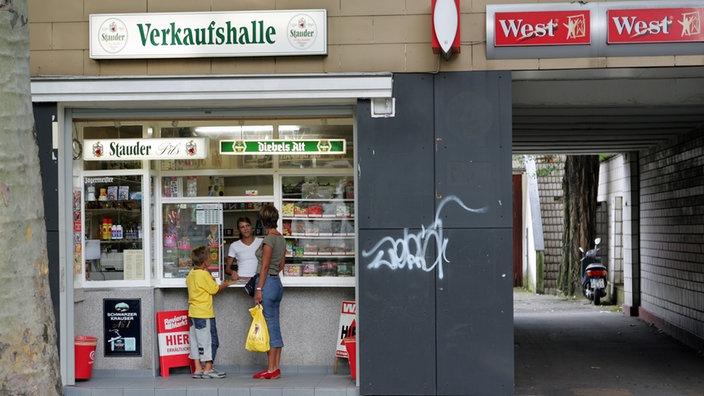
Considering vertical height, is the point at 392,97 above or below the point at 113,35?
below

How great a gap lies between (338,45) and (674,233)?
744 cm

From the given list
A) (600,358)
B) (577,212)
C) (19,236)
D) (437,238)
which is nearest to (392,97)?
(437,238)

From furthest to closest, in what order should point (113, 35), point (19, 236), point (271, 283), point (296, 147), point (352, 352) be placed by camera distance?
1. point (296, 147)
2. point (271, 283)
3. point (352, 352)
4. point (113, 35)
5. point (19, 236)

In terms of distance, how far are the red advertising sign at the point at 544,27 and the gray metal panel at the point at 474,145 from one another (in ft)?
1.27

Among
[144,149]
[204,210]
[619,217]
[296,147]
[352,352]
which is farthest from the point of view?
[619,217]

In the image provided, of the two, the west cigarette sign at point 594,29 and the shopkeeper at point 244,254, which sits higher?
the west cigarette sign at point 594,29

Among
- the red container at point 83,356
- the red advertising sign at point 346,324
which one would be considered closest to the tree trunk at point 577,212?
the red advertising sign at point 346,324

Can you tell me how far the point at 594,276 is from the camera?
1966cm

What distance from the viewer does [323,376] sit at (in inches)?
386

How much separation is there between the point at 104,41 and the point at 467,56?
3445 mm

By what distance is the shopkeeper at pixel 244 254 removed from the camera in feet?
33.1

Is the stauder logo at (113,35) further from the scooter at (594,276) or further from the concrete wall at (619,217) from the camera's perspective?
the scooter at (594,276)

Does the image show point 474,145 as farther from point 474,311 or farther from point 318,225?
point 318,225

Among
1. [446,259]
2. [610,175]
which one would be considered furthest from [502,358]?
[610,175]
